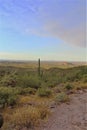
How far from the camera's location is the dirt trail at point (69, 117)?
725 centimetres

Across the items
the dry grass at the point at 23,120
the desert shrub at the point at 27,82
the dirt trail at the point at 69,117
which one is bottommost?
the dirt trail at the point at 69,117

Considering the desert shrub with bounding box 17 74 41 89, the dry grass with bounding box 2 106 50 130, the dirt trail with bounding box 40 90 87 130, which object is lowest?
the dirt trail with bounding box 40 90 87 130

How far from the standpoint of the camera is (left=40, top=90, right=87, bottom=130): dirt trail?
23.8 ft

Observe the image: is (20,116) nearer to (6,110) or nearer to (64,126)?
(64,126)

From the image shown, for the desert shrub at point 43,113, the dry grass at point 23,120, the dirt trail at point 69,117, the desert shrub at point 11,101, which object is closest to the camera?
the dry grass at point 23,120

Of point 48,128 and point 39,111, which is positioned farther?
point 39,111

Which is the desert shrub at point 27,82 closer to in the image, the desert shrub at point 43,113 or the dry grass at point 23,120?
the desert shrub at point 43,113

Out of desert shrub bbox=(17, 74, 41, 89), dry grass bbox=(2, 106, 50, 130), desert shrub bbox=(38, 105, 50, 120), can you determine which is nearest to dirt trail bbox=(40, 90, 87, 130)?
desert shrub bbox=(38, 105, 50, 120)

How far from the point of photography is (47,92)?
1302cm

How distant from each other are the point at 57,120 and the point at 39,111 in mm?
661

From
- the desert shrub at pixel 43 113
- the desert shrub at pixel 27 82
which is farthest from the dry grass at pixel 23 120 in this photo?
the desert shrub at pixel 27 82

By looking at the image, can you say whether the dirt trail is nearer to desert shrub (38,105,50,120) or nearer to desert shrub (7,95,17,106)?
desert shrub (38,105,50,120)

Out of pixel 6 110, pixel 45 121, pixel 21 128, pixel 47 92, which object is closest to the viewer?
pixel 21 128

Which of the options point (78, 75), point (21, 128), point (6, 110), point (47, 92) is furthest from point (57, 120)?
point (78, 75)
